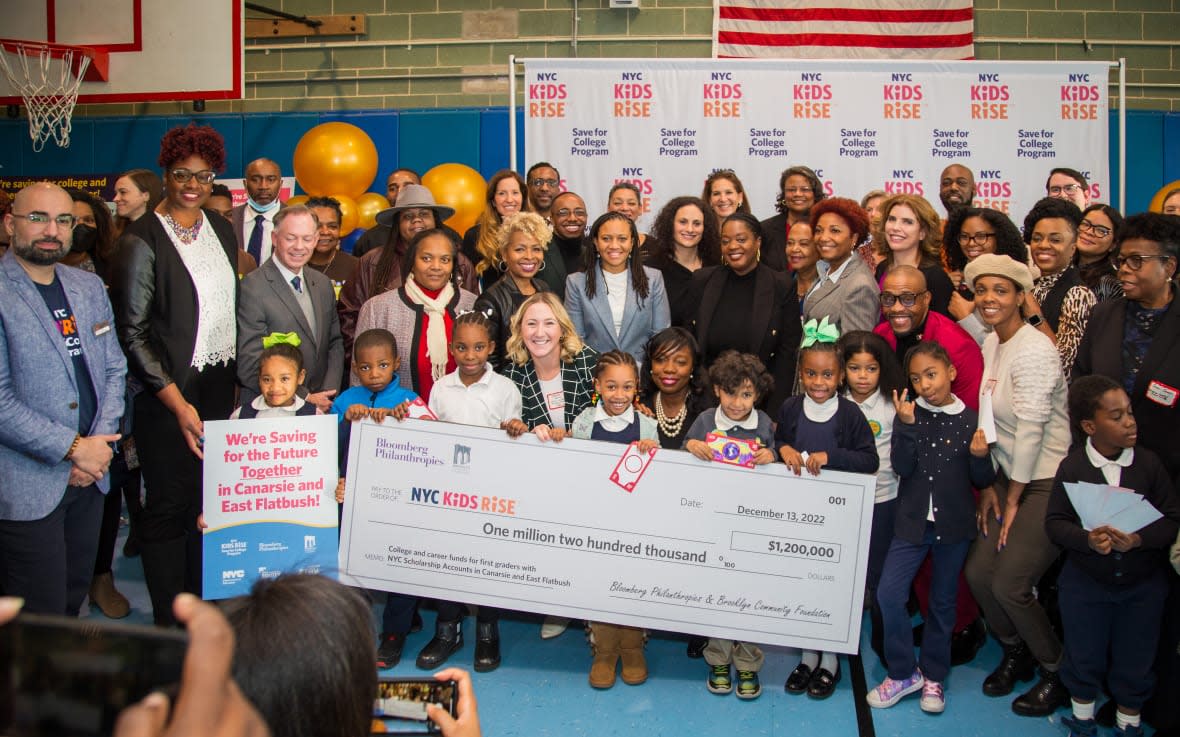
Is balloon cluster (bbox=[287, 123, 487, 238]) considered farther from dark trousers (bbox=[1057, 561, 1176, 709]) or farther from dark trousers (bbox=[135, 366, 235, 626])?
dark trousers (bbox=[1057, 561, 1176, 709])

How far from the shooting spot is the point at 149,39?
809 cm

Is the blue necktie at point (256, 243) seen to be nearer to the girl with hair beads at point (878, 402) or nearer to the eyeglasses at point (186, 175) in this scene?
the eyeglasses at point (186, 175)

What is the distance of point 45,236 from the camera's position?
3.85 m

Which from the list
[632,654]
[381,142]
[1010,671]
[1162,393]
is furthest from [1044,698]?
[381,142]

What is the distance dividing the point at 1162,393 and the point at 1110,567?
692mm

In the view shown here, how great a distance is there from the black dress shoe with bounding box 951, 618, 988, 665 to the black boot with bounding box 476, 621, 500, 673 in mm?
2115

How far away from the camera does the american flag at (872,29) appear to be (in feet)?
30.7

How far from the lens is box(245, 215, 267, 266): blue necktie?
21.9 feet

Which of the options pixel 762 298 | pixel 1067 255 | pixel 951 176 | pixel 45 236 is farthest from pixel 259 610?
pixel 951 176

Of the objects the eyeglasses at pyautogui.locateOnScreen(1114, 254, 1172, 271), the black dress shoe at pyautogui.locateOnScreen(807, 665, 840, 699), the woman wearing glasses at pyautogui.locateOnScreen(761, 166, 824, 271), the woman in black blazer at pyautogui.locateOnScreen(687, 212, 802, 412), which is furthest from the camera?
the woman wearing glasses at pyautogui.locateOnScreen(761, 166, 824, 271)

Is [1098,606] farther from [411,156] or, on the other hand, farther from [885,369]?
[411,156]

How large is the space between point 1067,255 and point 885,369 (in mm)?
1184

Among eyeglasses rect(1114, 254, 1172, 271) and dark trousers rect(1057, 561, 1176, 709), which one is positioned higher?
eyeglasses rect(1114, 254, 1172, 271)

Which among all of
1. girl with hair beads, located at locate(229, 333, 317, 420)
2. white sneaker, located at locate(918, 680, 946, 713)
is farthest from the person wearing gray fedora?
white sneaker, located at locate(918, 680, 946, 713)
